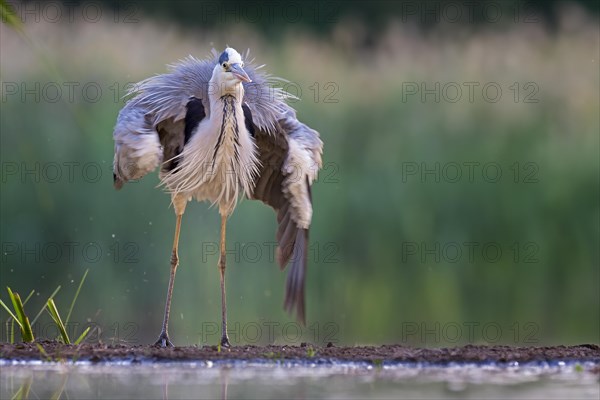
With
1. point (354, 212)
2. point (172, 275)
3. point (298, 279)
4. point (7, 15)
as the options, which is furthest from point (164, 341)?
point (7, 15)

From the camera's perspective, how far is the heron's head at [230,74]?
6.45 meters

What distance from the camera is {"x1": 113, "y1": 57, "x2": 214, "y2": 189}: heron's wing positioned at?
6.45m

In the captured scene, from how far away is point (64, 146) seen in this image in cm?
806

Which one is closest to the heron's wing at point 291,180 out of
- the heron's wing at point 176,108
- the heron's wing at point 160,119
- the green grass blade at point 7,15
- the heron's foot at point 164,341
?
the heron's wing at point 176,108

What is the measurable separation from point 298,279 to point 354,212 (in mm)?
1361

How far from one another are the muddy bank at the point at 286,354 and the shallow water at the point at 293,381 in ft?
Answer: 0.24

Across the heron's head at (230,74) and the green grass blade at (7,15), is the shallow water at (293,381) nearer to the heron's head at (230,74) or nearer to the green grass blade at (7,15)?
the green grass blade at (7,15)

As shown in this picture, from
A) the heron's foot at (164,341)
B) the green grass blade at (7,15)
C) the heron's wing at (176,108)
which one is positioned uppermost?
the green grass blade at (7,15)

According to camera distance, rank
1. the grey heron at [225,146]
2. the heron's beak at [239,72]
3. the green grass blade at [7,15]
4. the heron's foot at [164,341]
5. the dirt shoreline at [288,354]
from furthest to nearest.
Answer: the heron's foot at [164,341] → the grey heron at [225,146] → the heron's beak at [239,72] → the green grass blade at [7,15] → the dirt shoreline at [288,354]

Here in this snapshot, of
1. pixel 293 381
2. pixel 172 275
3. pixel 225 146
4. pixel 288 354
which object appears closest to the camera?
pixel 293 381

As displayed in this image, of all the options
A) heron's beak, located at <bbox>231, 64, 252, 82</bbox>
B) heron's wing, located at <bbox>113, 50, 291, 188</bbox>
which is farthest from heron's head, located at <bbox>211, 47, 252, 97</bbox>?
heron's wing, located at <bbox>113, 50, 291, 188</bbox>

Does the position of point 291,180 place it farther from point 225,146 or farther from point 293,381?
point 293,381

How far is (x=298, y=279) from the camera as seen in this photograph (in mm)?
6715

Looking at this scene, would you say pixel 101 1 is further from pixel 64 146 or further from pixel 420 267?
pixel 420 267
